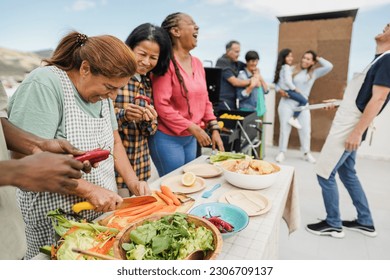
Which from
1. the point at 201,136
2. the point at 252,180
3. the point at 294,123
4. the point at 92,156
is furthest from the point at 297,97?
the point at 92,156

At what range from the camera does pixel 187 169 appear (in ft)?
5.12

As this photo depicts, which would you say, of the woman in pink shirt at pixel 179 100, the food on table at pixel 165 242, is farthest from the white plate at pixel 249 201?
the woman in pink shirt at pixel 179 100

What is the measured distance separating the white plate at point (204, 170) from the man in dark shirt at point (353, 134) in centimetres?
97

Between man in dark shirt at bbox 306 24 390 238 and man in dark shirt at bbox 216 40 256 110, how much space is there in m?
1.72

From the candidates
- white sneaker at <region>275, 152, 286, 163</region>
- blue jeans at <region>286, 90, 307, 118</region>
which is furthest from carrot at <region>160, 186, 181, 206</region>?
blue jeans at <region>286, 90, 307, 118</region>

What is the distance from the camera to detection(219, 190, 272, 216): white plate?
1085 mm

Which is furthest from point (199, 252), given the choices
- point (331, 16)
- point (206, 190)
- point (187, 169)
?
point (331, 16)

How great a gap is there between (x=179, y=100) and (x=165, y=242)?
1115 millimetres

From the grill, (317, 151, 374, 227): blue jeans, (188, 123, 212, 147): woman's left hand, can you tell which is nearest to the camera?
(188, 123, 212, 147): woman's left hand

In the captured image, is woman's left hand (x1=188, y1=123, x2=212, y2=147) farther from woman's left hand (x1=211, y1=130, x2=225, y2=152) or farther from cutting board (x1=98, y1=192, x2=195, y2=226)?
cutting board (x1=98, y1=192, x2=195, y2=226)

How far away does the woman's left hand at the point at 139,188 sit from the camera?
116 centimetres

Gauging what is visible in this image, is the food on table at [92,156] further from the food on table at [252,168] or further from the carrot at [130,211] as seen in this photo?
the food on table at [252,168]
